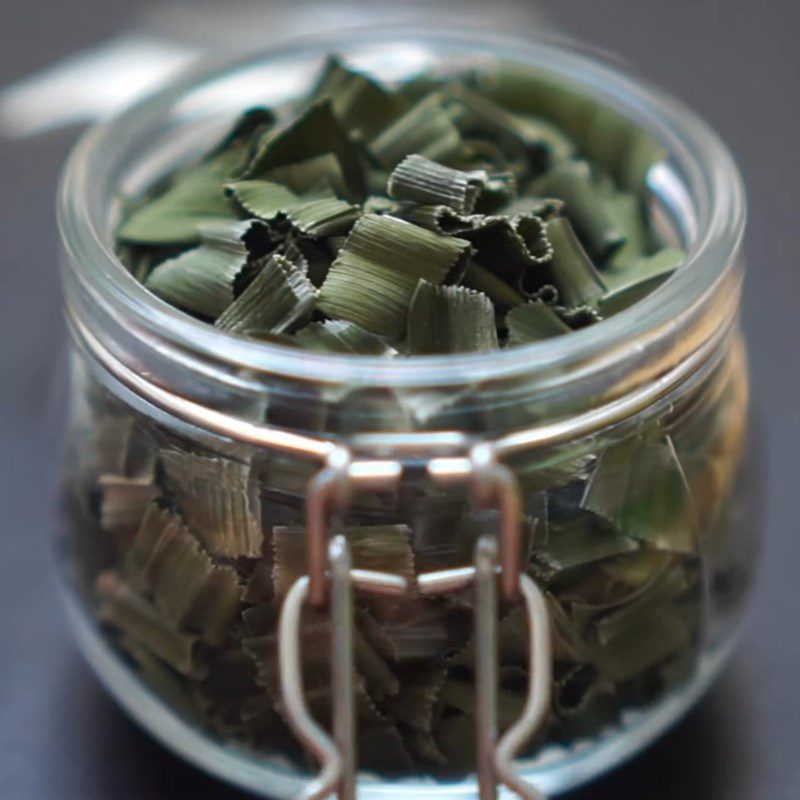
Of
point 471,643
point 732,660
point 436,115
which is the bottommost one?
point 732,660

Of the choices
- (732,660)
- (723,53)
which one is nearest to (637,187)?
(732,660)

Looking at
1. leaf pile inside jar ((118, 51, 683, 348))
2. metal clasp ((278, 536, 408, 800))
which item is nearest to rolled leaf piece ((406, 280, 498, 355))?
leaf pile inside jar ((118, 51, 683, 348))

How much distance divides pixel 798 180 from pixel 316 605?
0.69 m

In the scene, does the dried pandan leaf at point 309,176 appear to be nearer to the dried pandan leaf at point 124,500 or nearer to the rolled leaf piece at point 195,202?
the rolled leaf piece at point 195,202

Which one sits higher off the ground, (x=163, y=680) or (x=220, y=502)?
(x=220, y=502)

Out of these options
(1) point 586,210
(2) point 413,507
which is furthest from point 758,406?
(2) point 413,507

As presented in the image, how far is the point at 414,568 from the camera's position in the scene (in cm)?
51

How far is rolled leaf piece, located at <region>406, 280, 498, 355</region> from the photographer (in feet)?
1.75

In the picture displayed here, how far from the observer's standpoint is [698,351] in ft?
1.76

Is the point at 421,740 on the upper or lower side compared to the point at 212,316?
lower

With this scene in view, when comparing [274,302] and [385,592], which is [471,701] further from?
[274,302]

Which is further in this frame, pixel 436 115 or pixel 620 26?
pixel 620 26

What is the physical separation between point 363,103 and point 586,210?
0.44 feet

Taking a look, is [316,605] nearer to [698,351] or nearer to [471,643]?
[471,643]
